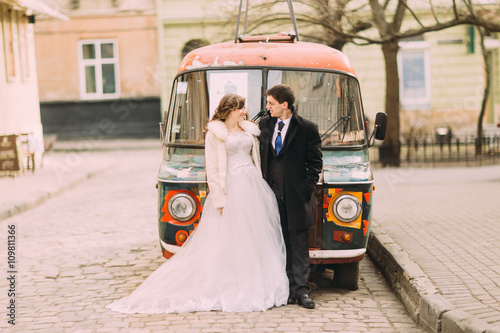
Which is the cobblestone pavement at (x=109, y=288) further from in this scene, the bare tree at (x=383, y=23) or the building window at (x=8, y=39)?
the building window at (x=8, y=39)

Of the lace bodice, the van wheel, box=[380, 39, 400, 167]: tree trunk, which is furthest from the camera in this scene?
box=[380, 39, 400, 167]: tree trunk

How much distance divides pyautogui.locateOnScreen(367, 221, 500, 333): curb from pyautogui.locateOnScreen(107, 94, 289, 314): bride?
3.62ft

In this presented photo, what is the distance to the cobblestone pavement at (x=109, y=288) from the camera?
5570 mm

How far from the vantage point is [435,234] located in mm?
8570

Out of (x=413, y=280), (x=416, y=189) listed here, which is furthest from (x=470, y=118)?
(x=413, y=280)

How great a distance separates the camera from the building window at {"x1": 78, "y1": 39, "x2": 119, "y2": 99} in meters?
30.1

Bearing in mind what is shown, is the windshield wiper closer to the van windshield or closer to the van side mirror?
the van windshield

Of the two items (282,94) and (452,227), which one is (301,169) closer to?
(282,94)

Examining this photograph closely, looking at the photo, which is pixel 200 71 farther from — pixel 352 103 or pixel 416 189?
pixel 416 189

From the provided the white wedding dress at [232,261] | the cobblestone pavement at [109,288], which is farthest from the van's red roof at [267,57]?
the cobblestone pavement at [109,288]

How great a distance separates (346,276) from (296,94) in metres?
1.82

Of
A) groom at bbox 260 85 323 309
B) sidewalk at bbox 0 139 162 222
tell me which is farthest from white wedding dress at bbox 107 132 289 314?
sidewalk at bbox 0 139 162 222

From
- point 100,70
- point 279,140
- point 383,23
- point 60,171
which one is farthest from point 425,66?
point 279,140

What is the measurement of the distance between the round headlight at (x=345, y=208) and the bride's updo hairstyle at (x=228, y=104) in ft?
4.07
